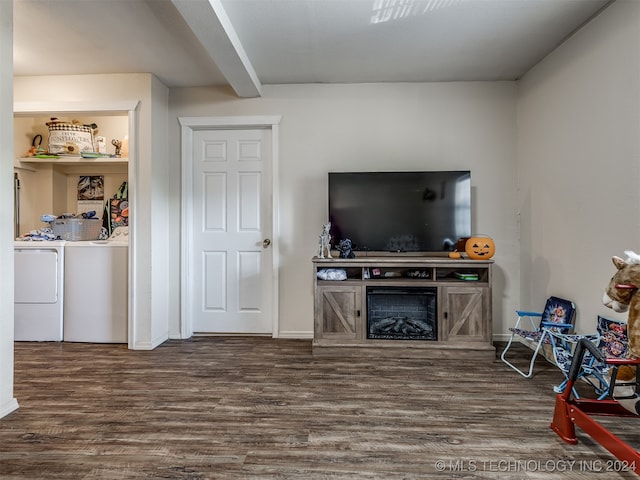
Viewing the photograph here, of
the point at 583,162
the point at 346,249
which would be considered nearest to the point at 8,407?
the point at 346,249

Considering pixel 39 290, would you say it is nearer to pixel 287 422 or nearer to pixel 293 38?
pixel 287 422

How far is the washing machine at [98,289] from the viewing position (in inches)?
132

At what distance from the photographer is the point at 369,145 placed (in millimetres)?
3518

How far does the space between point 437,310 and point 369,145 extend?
1.69 m

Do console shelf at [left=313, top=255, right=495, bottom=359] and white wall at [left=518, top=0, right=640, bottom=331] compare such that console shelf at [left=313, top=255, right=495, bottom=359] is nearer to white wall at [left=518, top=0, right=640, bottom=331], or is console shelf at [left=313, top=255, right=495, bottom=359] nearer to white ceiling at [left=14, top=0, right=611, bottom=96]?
white wall at [left=518, top=0, right=640, bottom=331]

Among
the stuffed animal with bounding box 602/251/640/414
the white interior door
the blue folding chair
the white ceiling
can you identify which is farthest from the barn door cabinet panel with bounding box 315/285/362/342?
the white ceiling

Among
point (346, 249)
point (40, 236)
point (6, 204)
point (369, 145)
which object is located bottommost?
point (346, 249)

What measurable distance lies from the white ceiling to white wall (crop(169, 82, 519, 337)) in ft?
0.54

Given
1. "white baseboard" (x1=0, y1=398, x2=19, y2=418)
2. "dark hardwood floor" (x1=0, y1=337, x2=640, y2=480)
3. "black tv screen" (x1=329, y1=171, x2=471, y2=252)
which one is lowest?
"dark hardwood floor" (x1=0, y1=337, x2=640, y2=480)

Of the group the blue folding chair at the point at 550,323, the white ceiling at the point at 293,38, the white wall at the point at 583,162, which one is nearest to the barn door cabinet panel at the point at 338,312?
the blue folding chair at the point at 550,323

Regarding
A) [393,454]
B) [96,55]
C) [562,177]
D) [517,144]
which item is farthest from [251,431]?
[517,144]

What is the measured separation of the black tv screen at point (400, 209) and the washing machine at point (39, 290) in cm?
265

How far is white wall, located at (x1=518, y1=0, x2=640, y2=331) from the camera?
2.16 meters

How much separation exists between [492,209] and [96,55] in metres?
3.79
